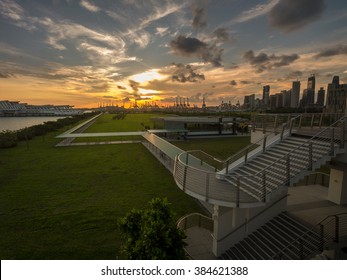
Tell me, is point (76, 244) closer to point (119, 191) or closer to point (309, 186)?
point (119, 191)

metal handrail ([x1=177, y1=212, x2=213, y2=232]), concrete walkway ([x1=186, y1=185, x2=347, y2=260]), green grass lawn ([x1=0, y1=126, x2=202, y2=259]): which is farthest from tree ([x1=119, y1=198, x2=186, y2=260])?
metal handrail ([x1=177, y1=212, x2=213, y2=232])

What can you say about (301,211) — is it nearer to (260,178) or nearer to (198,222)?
(260,178)

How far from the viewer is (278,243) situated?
33.1ft

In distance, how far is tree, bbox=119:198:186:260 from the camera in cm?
688

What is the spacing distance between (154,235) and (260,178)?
5.65 metres

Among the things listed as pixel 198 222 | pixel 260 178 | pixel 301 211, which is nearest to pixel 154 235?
pixel 260 178

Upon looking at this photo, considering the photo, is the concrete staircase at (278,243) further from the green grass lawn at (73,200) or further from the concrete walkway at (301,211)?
the green grass lawn at (73,200)

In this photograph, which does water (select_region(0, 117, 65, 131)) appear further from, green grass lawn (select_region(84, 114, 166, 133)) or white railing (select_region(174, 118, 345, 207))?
white railing (select_region(174, 118, 345, 207))

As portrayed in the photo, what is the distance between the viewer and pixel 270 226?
440 inches

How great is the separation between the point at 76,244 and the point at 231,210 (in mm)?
7924

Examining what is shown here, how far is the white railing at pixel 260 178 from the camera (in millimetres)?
8922

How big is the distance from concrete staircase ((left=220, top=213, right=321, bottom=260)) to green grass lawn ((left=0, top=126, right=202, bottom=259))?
4.81 m

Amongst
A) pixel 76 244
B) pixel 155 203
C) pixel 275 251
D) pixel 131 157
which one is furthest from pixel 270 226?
pixel 131 157

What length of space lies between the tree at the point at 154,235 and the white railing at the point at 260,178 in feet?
7.01
